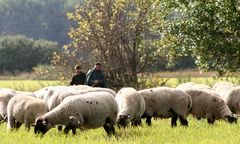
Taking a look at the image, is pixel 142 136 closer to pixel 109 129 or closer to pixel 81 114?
pixel 109 129

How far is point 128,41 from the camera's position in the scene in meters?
26.5

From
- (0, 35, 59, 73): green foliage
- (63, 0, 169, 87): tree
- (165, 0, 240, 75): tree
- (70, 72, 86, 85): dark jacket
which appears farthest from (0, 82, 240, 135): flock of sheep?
(0, 35, 59, 73): green foliage

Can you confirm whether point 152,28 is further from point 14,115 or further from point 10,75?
point 10,75

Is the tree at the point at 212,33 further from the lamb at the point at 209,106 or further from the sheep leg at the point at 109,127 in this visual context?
the sheep leg at the point at 109,127

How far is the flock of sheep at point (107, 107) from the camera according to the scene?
40.3 ft

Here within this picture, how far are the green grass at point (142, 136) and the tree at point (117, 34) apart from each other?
39.2 feet

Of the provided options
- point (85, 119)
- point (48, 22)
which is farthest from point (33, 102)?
point (48, 22)

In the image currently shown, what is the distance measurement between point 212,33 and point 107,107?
989cm

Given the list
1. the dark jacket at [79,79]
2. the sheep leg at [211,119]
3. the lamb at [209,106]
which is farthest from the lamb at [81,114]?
the dark jacket at [79,79]

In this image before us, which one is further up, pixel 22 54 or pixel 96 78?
pixel 96 78

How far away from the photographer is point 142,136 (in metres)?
12.1

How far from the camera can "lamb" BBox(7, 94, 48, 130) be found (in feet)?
45.2

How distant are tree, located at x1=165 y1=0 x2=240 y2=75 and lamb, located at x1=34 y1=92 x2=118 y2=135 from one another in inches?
370

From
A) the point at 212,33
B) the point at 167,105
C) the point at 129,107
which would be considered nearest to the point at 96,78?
the point at 167,105
